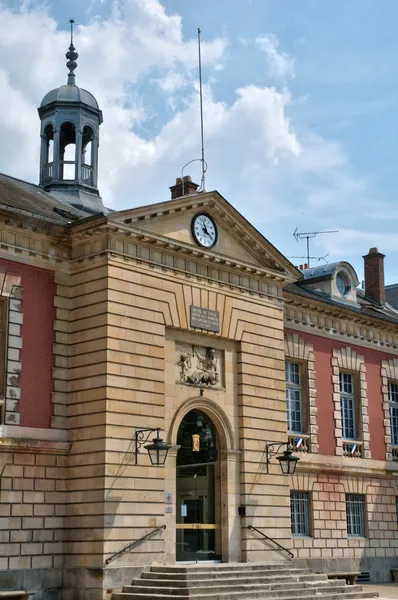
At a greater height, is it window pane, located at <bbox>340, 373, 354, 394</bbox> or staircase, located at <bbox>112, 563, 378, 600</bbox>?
window pane, located at <bbox>340, 373, 354, 394</bbox>

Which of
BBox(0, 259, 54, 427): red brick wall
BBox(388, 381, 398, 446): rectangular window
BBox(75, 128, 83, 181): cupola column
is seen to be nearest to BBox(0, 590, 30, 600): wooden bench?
BBox(0, 259, 54, 427): red brick wall

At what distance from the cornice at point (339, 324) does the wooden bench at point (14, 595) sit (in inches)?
442

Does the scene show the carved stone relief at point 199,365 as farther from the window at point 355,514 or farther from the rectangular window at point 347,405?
the window at point 355,514

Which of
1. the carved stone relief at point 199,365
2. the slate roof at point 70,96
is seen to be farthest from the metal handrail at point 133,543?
the slate roof at point 70,96

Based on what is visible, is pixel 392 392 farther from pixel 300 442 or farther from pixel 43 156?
pixel 43 156

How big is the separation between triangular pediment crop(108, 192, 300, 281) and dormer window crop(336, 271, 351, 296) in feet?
15.3

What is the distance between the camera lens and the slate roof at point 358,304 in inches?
1043

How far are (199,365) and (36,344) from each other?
13.6 ft

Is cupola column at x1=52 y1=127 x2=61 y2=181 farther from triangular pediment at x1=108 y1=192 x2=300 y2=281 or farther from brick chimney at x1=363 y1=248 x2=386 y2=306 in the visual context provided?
brick chimney at x1=363 y1=248 x2=386 y2=306

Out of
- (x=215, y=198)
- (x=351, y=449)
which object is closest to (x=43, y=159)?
(x=215, y=198)

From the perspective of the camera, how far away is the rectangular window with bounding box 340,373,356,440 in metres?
27.2

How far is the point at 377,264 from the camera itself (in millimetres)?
32438

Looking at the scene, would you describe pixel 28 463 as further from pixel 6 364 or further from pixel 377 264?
pixel 377 264

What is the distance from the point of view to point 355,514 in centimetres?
2659
